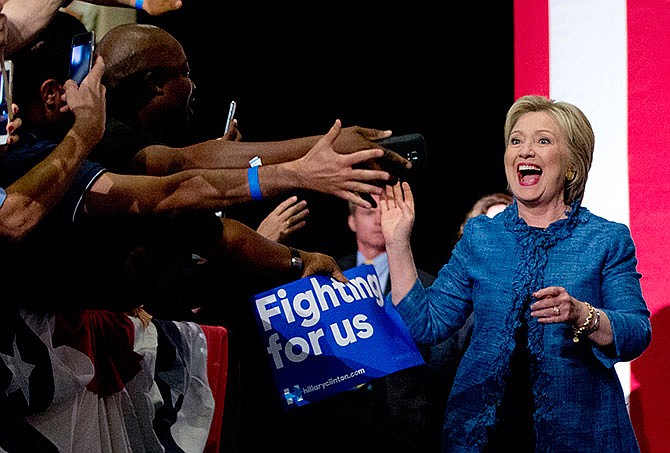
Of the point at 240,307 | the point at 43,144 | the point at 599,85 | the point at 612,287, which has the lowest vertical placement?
the point at 240,307

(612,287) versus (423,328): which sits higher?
(612,287)

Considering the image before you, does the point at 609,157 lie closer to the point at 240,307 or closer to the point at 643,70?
the point at 643,70

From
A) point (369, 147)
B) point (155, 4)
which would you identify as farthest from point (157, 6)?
point (369, 147)

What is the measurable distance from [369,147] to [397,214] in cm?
43

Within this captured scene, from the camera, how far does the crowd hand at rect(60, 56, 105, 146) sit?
1558 millimetres

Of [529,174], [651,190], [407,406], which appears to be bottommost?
[407,406]

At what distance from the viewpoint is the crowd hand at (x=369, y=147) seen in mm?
1681

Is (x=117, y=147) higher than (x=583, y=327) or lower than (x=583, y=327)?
higher

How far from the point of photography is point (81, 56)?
1645mm

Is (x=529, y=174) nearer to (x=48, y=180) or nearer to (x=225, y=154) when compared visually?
(x=225, y=154)

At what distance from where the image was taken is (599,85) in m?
2.80

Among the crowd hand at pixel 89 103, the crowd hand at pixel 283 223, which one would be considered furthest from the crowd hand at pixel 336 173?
the crowd hand at pixel 283 223

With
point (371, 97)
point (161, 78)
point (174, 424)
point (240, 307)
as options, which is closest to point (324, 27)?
point (371, 97)

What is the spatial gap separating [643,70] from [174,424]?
1697 millimetres
